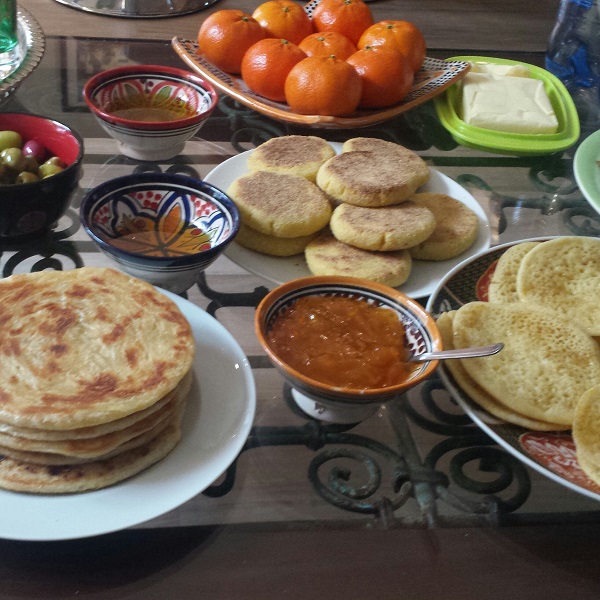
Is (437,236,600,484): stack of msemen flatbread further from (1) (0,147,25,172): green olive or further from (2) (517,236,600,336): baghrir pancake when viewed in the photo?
(1) (0,147,25,172): green olive

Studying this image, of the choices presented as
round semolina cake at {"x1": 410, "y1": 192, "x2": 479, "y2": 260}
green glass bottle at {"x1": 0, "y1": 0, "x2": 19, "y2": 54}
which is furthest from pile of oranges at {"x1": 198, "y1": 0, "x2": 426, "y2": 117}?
green glass bottle at {"x1": 0, "y1": 0, "x2": 19, "y2": 54}

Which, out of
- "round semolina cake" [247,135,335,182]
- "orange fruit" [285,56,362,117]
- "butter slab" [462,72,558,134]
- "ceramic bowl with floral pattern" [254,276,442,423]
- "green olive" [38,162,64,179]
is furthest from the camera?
"butter slab" [462,72,558,134]

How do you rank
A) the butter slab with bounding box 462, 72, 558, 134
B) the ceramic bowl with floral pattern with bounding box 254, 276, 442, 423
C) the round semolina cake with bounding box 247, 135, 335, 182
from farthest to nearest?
the butter slab with bounding box 462, 72, 558, 134 → the round semolina cake with bounding box 247, 135, 335, 182 → the ceramic bowl with floral pattern with bounding box 254, 276, 442, 423

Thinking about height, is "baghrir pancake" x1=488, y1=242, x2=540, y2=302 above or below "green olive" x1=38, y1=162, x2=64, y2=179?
below

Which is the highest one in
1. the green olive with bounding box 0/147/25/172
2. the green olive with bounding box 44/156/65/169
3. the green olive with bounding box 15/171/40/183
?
the green olive with bounding box 0/147/25/172

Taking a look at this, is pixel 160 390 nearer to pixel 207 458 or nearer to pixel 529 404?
pixel 207 458

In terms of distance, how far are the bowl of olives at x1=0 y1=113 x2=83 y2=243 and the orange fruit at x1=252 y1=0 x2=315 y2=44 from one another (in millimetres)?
778

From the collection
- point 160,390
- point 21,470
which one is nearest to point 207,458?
point 160,390

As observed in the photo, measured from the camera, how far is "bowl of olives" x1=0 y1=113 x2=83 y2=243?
1091mm

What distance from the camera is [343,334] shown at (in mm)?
967

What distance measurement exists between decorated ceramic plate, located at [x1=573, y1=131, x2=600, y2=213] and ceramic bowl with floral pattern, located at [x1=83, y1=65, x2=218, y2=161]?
81 centimetres

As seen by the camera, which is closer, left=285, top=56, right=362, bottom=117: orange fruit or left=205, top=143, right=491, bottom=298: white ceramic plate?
left=205, top=143, right=491, bottom=298: white ceramic plate

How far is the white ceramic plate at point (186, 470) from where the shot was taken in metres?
→ 0.73

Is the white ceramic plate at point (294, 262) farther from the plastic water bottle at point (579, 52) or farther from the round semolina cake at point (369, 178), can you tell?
the plastic water bottle at point (579, 52)
